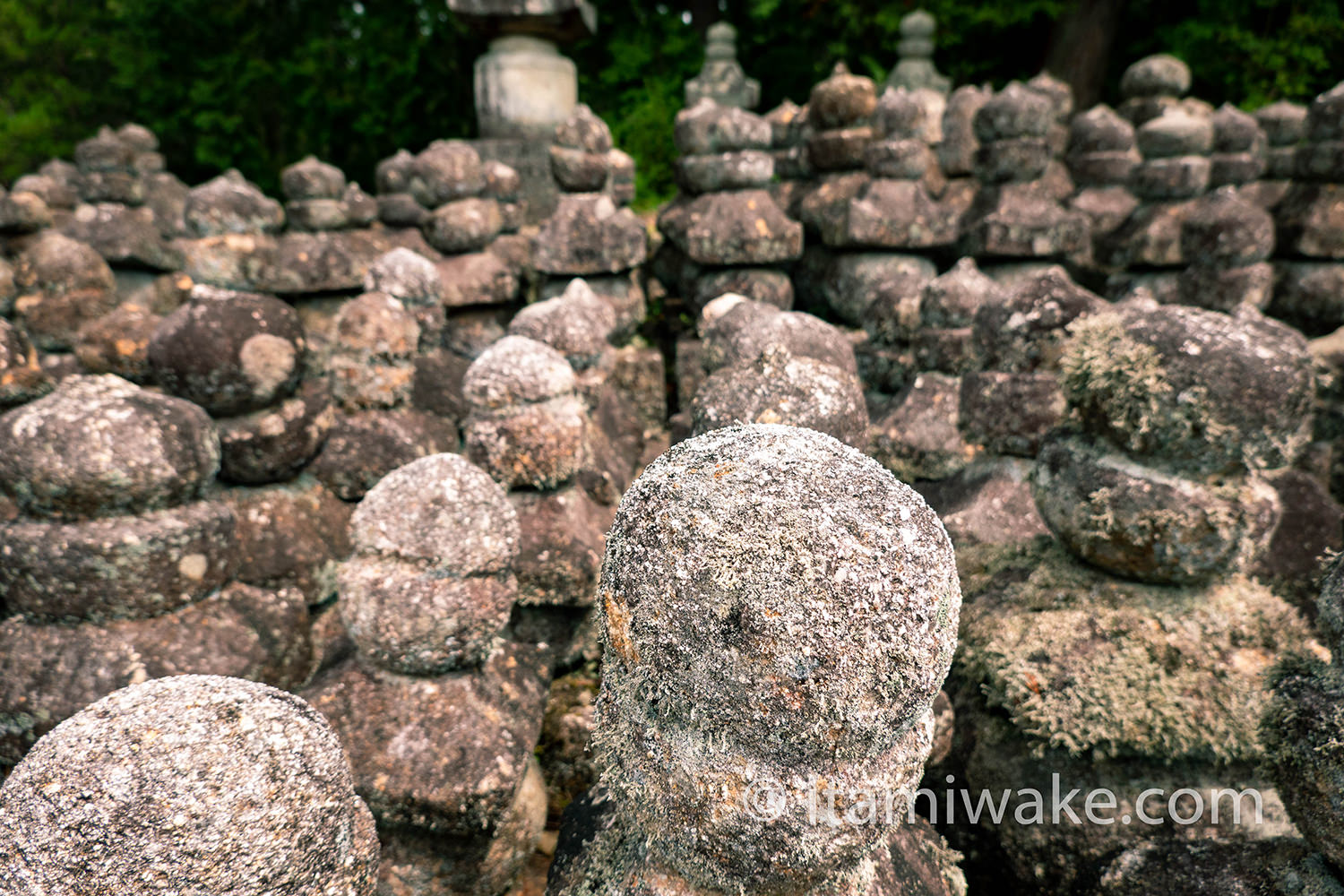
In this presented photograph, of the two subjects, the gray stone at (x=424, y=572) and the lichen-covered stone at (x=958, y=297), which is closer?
the gray stone at (x=424, y=572)

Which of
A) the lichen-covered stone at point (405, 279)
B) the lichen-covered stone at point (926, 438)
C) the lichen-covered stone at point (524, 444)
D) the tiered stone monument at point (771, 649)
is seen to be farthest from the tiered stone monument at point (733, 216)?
the tiered stone monument at point (771, 649)

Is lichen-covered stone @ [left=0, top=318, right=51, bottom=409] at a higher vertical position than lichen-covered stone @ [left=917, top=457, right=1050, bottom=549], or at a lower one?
higher

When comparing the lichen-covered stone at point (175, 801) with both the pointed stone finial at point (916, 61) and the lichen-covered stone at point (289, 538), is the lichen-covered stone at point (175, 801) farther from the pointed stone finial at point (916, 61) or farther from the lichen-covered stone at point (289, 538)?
the pointed stone finial at point (916, 61)

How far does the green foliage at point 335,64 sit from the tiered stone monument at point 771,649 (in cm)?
1065

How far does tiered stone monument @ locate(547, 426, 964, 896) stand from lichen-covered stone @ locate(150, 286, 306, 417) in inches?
90.6

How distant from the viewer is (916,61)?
923 cm

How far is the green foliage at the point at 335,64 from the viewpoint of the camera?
464 inches

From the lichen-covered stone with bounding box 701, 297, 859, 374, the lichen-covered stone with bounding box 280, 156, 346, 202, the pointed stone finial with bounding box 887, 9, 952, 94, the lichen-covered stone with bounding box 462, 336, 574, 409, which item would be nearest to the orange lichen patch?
the lichen-covered stone with bounding box 701, 297, 859, 374

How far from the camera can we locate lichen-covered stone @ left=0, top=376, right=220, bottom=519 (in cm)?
229

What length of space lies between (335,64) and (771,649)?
48.2ft

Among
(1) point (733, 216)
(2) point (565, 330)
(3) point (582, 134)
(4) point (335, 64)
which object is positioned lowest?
(2) point (565, 330)

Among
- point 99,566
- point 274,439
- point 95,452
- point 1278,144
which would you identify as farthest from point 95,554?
point 1278,144

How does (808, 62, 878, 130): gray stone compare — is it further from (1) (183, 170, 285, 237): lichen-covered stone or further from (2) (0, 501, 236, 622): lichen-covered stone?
(2) (0, 501, 236, 622): lichen-covered stone

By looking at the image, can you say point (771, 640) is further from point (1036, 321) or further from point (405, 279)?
point (405, 279)
